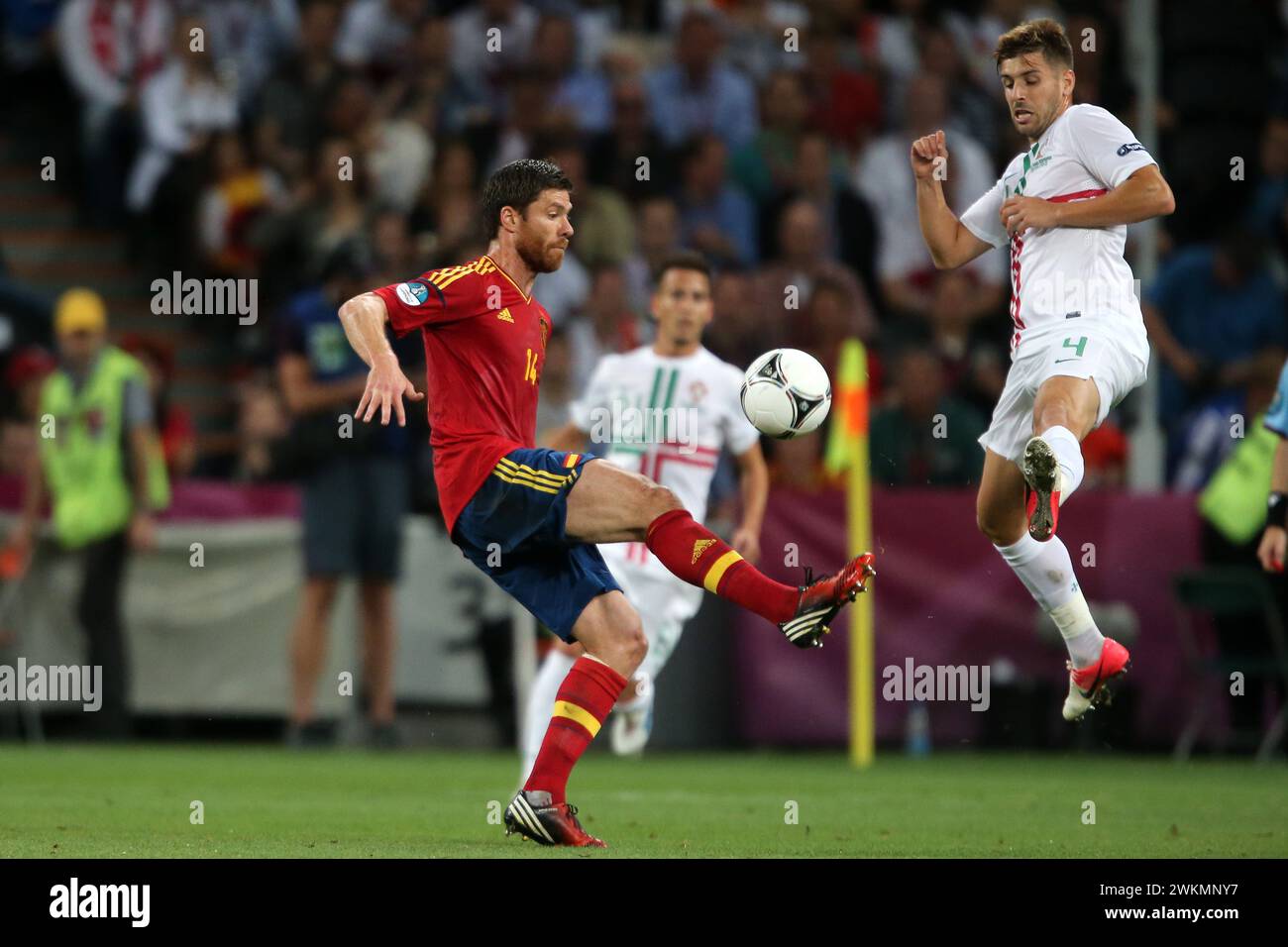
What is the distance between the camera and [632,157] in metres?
15.9

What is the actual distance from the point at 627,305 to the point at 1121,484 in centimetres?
357

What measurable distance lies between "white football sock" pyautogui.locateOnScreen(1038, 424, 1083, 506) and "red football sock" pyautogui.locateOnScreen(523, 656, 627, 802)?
169cm

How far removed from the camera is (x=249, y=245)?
16031mm

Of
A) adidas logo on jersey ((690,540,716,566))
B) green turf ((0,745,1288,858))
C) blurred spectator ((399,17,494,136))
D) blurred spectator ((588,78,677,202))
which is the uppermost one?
blurred spectator ((399,17,494,136))

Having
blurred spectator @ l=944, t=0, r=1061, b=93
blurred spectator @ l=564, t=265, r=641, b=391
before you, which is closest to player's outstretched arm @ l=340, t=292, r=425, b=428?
blurred spectator @ l=564, t=265, r=641, b=391

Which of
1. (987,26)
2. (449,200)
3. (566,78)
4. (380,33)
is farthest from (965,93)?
(380,33)

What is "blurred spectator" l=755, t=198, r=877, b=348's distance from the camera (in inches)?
560

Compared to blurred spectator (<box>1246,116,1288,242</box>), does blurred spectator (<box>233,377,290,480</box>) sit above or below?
below

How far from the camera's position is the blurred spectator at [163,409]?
15.1 metres

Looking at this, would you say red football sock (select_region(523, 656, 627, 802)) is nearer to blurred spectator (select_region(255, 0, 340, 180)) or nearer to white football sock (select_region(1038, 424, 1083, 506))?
white football sock (select_region(1038, 424, 1083, 506))

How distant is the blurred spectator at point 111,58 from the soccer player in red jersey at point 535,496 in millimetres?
9850

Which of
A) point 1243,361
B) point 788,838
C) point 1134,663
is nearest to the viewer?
point 788,838
